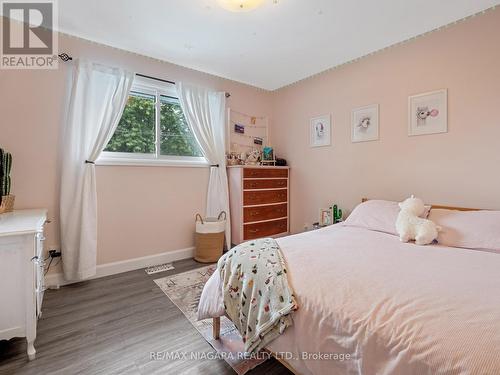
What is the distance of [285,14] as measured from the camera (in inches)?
81.7

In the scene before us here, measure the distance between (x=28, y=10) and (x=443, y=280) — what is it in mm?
3527

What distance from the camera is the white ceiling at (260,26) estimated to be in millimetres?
1975

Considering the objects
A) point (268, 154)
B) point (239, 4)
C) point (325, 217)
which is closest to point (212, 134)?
point (268, 154)

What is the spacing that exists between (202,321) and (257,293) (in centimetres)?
88

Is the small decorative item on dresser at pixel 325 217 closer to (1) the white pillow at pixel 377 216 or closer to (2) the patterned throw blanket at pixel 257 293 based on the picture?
(1) the white pillow at pixel 377 216

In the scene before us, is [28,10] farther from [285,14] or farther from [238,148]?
[238,148]

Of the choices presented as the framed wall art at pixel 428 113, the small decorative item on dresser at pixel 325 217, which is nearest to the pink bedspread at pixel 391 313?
the framed wall art at pixel 428 113

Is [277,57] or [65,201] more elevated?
[277,57]

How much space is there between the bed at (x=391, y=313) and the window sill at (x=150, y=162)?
1826mm

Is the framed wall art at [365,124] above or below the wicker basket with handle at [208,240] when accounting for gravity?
above

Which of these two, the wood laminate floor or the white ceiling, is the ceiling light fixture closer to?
the white ceiling

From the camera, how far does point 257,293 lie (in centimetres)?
120

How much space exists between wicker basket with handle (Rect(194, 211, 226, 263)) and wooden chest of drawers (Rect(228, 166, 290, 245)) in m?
0.33

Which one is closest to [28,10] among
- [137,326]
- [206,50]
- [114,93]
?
[114,93]
